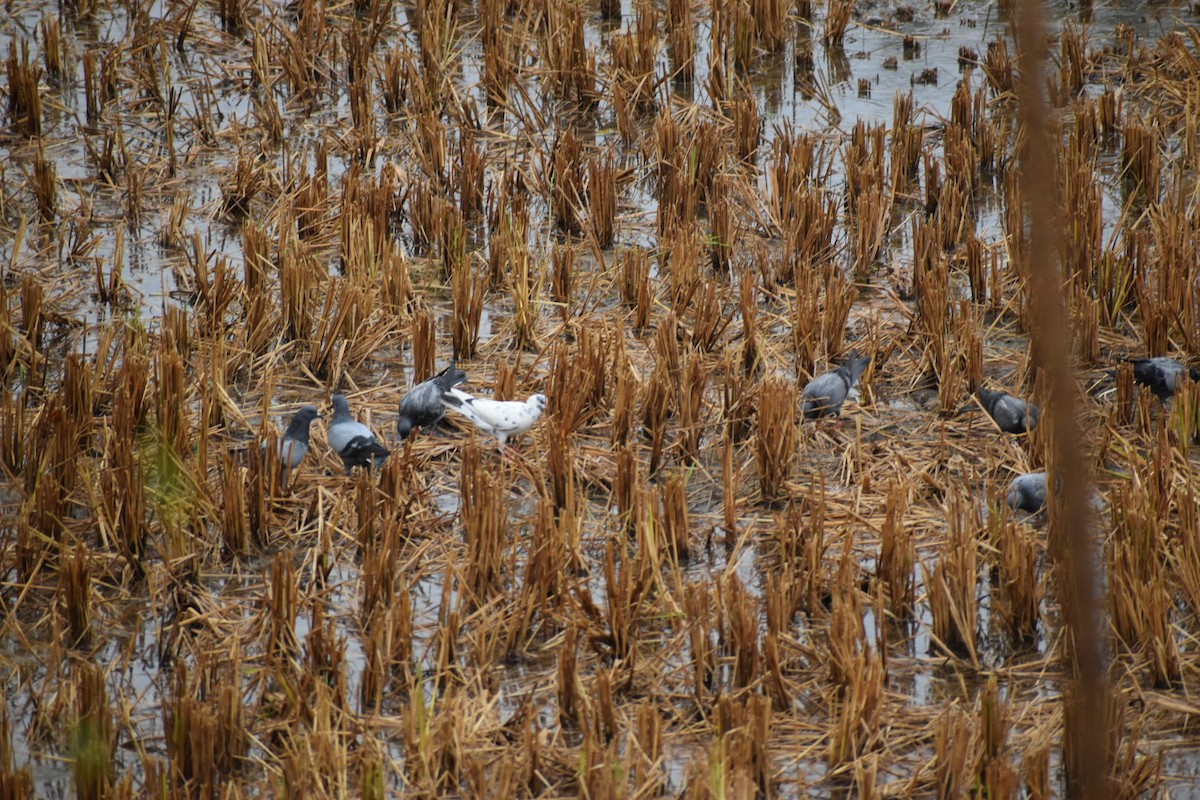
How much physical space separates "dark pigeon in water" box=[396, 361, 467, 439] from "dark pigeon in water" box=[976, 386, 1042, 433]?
2.02m

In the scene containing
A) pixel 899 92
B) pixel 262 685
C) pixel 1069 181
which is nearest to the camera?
pixel 262 685

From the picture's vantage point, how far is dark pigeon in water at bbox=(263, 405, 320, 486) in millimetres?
4344

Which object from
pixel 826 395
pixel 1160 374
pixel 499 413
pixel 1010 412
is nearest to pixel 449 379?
pixel 499 413

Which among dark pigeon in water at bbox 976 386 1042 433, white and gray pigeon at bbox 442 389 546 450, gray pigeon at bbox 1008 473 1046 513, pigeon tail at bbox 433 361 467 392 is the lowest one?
gray pigeon at bbox 1008 473 1046 513

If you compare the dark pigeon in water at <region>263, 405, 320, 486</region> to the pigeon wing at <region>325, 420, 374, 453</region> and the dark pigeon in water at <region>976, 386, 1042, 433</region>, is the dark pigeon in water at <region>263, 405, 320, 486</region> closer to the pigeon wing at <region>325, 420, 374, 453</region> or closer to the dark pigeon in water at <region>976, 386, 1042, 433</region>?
the pigeon wing at <region>325, 420, 374, 453</region>

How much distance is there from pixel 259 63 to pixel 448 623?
5106 millimetres

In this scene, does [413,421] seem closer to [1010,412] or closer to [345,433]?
[345,433]

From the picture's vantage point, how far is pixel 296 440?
14.5 ft

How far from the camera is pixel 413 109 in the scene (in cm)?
730

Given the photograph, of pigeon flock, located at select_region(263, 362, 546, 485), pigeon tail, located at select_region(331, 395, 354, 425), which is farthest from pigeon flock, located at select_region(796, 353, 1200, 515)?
pigeon tail, located at select_region(331, 395, 354, 425)

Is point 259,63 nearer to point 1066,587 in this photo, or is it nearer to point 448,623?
point 448,623

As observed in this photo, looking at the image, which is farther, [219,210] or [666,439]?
[219,210]

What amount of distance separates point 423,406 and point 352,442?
0.35 metres

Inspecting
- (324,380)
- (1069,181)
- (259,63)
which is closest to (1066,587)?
(324,380)
